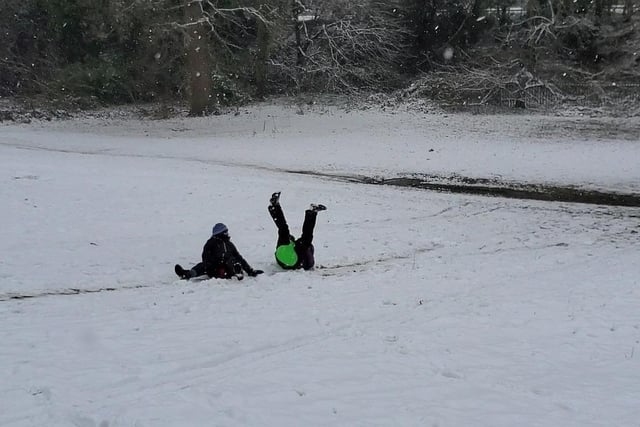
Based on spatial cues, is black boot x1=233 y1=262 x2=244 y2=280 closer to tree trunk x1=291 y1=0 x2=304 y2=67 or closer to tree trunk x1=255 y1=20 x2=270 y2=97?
tree trunk x1=255 y1=20 x2=270 y2=97

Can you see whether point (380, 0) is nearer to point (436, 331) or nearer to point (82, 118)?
point (82, 118)

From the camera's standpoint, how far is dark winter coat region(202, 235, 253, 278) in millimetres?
8781

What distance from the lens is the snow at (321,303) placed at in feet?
16.5

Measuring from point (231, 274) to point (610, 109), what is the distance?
74.7ft

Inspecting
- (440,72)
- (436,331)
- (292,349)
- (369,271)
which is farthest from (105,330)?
(440,72)

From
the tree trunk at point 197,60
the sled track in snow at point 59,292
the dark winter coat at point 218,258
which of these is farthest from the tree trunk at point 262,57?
the sled track in snow at point 59,292

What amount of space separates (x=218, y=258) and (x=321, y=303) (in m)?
1.97

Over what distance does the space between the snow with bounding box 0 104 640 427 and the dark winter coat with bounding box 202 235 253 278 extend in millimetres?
291

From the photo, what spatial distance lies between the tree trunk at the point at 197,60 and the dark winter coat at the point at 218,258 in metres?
19.3

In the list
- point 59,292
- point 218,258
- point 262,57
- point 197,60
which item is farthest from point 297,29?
point 59,292

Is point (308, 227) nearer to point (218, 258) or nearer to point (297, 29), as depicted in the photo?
point (218, 258)

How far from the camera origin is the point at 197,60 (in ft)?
93.0

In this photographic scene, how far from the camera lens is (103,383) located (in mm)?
5148

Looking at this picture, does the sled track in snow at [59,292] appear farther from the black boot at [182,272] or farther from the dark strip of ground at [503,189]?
the dark strip of ground at [503,189]
